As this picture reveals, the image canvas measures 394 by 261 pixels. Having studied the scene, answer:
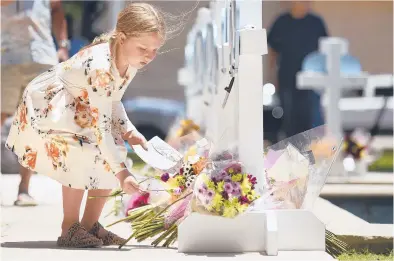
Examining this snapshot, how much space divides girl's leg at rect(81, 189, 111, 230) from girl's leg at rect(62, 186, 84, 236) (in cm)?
5

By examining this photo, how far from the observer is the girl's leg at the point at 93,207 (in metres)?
3.80

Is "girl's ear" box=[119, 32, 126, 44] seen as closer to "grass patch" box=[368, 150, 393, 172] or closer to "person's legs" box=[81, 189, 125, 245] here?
"person's legs" box=[81, 189, 125, 245]

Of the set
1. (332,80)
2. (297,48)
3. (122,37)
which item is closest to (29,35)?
(122,37)

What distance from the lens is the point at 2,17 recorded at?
20.4 feet

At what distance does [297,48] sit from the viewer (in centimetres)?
971

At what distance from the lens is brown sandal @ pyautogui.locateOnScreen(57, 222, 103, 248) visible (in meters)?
3.69

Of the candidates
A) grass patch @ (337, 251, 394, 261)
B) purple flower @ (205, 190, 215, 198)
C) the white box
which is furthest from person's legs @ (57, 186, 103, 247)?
grass patch @ (337, 251, 394, 261)

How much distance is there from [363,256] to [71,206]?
117cm

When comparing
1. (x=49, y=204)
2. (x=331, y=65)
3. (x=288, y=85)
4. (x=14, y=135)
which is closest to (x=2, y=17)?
(x=49, y=204)

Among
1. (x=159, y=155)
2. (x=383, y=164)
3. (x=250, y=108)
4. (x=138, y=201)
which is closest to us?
(x=250, y=108)

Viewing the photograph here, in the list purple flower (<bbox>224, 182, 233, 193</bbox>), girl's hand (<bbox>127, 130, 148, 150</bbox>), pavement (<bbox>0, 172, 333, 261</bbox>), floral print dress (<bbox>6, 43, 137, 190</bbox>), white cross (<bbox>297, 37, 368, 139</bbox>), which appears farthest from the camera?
white cross (<bbox>297, 37, 368, 139</bbox>)

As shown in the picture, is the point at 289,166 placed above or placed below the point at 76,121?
below

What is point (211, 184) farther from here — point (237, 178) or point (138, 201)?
point (138, 201)

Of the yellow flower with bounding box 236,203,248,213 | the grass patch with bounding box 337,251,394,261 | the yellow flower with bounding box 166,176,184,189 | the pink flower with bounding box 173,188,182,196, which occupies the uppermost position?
the yellow flower with bounding box 166,176,184,189
